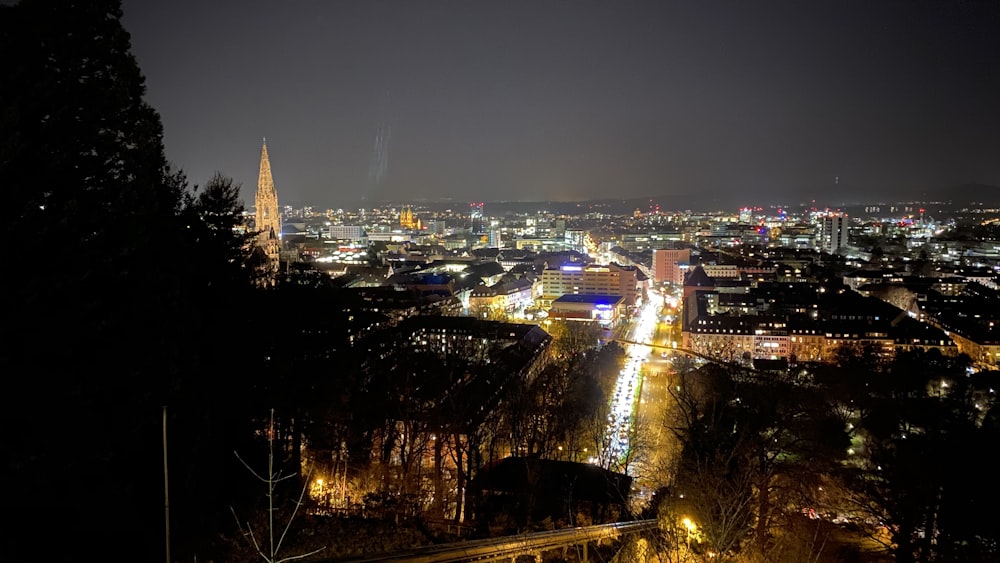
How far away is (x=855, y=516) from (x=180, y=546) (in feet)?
29.8


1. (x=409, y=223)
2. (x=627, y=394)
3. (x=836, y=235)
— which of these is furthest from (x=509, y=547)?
(x=409, y=223)

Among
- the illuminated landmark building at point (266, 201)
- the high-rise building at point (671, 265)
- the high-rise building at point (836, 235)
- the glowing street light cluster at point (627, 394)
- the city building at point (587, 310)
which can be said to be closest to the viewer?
the glowing street light cluster at point (627, 394)

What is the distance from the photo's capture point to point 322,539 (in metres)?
4.68

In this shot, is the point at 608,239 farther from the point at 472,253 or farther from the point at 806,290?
the point at 806,290

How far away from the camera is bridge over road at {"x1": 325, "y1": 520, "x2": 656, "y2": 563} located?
463cm

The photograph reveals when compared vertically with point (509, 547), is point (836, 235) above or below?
above

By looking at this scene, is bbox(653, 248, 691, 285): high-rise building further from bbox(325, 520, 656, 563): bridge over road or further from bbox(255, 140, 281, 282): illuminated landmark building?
bbox(325, 520, 656, 563): bridge over road

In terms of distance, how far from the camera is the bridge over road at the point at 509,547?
4629 millimetres

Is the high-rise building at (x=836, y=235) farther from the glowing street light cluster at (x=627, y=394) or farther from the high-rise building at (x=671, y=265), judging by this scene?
the glowing street light cluster at (x=627, y=394)

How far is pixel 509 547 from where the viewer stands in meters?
5.31

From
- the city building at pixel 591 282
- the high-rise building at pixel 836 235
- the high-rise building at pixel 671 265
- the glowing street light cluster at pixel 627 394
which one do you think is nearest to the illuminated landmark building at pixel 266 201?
the city building at pixel 591 282

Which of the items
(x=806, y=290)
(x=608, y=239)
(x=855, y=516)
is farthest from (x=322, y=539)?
(x=608, y=239)

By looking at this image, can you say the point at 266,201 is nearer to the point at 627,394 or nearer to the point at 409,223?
the point at 627,394

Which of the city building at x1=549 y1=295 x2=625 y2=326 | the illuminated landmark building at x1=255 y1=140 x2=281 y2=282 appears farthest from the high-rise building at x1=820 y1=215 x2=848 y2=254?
the illuminated landmark building at x1=255 y1=140 x2=281 y2=282
